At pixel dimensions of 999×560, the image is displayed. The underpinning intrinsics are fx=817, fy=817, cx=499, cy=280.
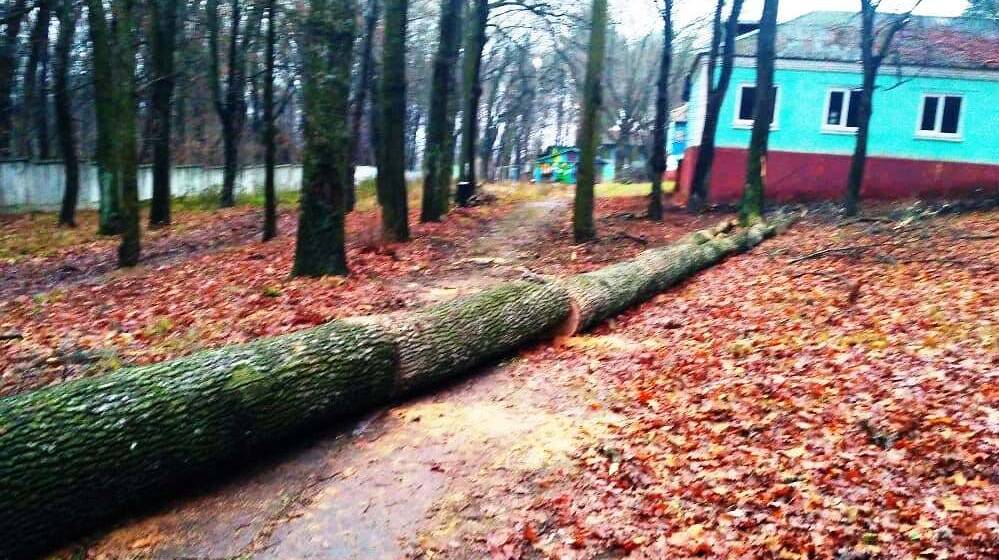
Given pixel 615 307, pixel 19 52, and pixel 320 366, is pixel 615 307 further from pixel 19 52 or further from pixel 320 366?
pixel 19 52

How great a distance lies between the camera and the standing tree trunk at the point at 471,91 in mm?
22656

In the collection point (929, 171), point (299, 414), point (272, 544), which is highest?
point (929, 171)

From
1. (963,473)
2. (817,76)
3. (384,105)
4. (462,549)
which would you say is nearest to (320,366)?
(462,549)

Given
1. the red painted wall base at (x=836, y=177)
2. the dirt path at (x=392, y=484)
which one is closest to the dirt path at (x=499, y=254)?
the dirt path at (x=392, y=484)

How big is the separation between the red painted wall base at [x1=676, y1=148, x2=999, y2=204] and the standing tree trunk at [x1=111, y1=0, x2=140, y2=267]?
18404 mm

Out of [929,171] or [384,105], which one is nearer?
[384,105]

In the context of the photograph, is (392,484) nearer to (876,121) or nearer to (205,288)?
(205,288)

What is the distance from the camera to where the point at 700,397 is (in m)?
6.67

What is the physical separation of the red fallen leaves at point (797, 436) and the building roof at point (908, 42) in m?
19.7

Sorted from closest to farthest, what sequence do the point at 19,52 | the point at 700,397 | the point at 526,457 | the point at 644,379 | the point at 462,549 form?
the point at 462,549, the point at 526,457, the point at 700,397, the point at 644,379, the point at 19,52

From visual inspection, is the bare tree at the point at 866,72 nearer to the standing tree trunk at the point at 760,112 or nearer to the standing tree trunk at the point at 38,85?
the standing tree trunk at the point at 760,112

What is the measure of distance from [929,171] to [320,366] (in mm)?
26501

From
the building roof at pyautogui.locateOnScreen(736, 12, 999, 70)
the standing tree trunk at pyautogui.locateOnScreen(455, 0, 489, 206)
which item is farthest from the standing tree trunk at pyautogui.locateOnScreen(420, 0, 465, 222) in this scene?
the building roof at pyautogui.locateOnScreen(736, 12, 999, 70)

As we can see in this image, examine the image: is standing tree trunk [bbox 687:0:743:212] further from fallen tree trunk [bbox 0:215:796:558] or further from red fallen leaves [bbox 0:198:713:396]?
fallen tree trunk [bbox 0:215:796:558]
